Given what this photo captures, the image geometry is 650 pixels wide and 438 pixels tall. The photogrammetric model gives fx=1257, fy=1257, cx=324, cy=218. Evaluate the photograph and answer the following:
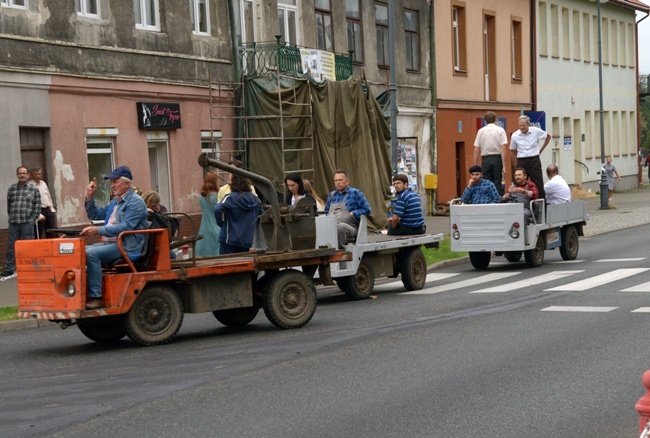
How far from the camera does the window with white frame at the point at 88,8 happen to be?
24520 millimetres

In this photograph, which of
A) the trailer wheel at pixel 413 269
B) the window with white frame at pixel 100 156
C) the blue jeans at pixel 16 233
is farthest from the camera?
the window with white frame at pixel 100 156

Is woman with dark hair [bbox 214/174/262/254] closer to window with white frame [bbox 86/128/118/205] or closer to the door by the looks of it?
window with white frame [bbox 86/128/118/205]

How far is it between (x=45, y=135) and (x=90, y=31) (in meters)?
2.42

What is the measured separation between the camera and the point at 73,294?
11.9 meters

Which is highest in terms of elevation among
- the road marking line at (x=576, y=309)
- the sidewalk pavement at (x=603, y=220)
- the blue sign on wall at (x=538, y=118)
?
the blue sign on wall at (x=538, y=118)

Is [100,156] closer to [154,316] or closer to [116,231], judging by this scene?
[116,231]

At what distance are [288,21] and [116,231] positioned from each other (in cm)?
2056

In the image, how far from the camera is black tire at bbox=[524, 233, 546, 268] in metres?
21.5

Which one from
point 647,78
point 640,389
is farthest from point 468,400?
point 647,78

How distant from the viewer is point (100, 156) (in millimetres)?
25406

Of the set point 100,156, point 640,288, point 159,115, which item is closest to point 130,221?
point 640,288

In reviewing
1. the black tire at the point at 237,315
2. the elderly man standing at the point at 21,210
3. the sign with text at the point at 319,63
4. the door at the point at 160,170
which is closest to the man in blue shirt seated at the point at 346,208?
the black tire at the point at 237,315

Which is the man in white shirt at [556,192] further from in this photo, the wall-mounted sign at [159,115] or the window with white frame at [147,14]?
the window with white frame at [147,14]

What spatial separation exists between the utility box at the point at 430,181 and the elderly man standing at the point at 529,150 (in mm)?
17141
